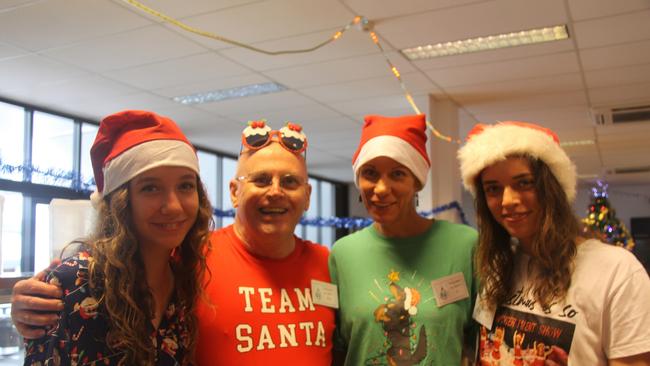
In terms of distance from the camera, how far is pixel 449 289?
6.92ft

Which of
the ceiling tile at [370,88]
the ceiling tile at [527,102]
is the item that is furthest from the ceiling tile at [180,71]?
the ceiling tile at [527,102]

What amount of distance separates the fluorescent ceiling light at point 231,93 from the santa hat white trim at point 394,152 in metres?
3.80

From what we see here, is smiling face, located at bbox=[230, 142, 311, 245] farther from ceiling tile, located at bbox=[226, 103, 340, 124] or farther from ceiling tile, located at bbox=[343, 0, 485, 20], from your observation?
ceiling tile, located at bbox=[226, 103, 340, 124]

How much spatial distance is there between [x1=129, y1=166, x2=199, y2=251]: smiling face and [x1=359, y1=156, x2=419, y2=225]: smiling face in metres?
0.76

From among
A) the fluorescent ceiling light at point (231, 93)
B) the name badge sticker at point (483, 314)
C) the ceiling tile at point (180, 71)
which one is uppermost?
the fluorescent ceiling light at point (231, 93)

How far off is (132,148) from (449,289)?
1202 mm

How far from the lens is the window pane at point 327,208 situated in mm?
13912

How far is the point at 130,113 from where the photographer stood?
1.66 meters

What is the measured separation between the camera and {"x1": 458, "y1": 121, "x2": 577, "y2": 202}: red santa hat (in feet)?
6.21

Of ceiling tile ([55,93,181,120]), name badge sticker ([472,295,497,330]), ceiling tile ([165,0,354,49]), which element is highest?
ceiling tile ([165,0,354,49])

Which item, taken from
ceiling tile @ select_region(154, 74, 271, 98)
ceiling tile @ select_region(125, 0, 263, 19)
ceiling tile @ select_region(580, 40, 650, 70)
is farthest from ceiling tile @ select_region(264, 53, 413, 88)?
ceiling tile @ select_region(580, 40, 650, 70)

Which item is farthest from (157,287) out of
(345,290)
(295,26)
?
(295,26)

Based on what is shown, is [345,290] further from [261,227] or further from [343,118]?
[343,118]

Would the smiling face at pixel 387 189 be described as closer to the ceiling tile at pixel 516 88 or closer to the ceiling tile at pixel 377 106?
the ceiling tile at pixel 516 88
